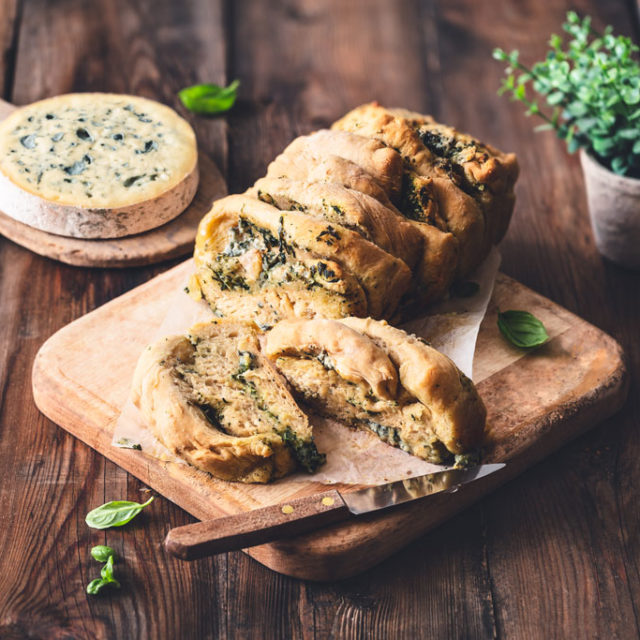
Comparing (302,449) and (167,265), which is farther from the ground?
(302,449)

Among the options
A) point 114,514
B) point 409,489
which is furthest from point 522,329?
point 114,514

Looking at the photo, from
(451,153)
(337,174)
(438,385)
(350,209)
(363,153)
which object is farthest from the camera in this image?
(451,153)

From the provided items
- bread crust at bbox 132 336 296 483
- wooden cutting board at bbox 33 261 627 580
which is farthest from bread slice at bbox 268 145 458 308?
bread crust at bbox 132 336 296 483

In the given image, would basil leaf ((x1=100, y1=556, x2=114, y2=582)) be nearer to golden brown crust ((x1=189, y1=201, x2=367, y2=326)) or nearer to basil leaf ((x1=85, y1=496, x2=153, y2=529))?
basil leaf ((x1=85, y1=496, x2=153, y2=529))

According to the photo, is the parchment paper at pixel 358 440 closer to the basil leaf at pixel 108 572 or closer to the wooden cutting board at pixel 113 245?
the basil leaf at pixel 108 572

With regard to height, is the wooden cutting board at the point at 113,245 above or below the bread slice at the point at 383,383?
below

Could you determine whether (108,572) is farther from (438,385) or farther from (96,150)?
(96,150)

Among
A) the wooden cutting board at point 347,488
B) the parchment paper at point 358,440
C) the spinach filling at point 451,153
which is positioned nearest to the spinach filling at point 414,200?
the spinach filling at point 451,153
